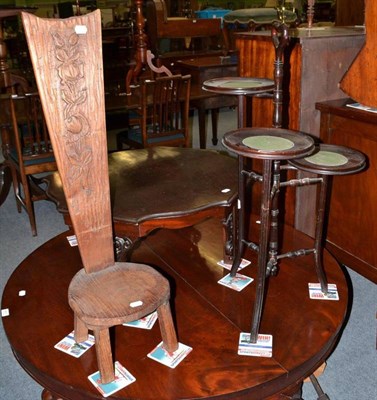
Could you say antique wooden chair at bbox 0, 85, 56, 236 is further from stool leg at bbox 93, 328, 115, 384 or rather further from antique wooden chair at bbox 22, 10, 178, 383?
stool leg at bbox 93, 328, 115, 384

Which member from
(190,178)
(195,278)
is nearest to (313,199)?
(190,178)

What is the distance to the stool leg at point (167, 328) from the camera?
4.59ft

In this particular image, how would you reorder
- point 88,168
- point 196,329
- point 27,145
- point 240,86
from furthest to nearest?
point 27,145, point 240,86, point 196,329, point 88,168

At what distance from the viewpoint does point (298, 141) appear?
1411 millimetres

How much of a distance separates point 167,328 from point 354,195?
1.42 m

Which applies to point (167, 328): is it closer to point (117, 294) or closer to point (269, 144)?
point (117, 294)

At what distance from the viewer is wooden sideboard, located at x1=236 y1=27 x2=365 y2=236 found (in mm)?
2359

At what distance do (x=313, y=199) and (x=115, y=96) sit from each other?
86.7 inches

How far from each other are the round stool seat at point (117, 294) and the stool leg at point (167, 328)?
3 cm

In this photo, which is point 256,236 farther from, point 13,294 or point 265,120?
point 13,294

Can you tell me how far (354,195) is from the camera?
8.13ft

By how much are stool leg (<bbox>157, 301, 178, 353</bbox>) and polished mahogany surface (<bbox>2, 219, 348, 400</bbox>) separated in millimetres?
61

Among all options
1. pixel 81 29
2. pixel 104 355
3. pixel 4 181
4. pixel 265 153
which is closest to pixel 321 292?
pixel 265 153

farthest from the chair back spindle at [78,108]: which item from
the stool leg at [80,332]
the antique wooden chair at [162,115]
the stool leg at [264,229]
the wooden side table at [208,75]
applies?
the wooden side table at [208,75]
